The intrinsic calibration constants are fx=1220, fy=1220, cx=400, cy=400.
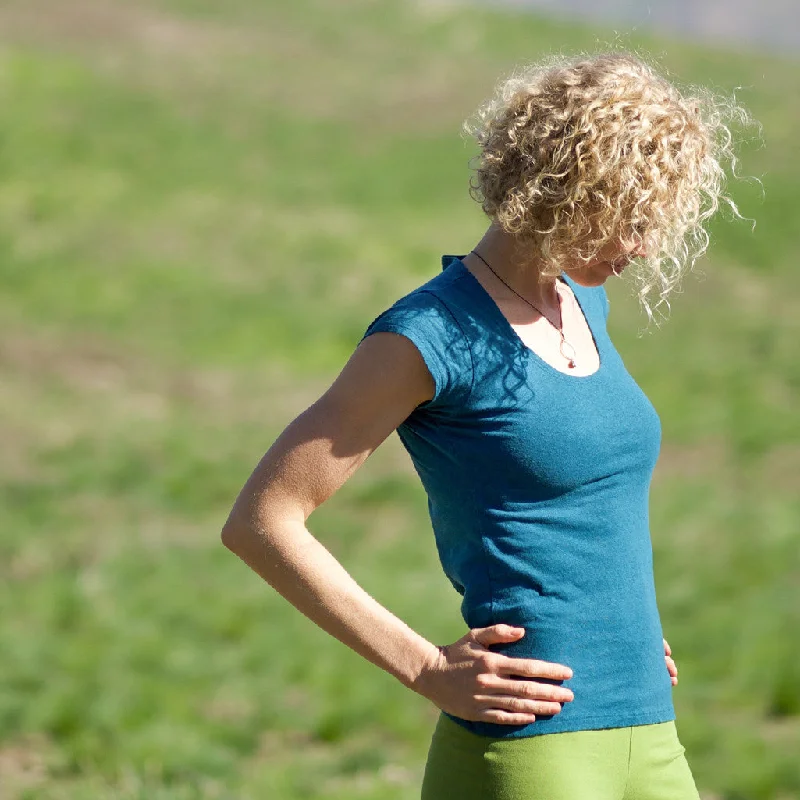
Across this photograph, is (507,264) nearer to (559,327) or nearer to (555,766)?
(559,327)

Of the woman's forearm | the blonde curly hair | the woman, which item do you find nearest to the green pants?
the woman

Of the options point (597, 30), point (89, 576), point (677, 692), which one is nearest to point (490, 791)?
point (677, 692)

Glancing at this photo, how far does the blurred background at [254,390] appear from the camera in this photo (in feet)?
14.4

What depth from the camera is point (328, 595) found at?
1.79 m

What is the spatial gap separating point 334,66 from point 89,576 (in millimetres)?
16395

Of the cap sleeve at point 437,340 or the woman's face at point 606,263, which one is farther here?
the woman's face at point 606,263

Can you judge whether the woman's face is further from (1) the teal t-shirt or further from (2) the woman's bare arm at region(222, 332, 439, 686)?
(2) the woman's bare arm at region(222, 332, 439, 686)

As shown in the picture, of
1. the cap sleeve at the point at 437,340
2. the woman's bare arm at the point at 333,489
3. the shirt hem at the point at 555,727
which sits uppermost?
the cap sleeve at the point at 437,340

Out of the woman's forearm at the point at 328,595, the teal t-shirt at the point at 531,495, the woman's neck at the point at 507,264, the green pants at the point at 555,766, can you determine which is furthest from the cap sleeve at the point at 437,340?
the green pants at the point at 555,766

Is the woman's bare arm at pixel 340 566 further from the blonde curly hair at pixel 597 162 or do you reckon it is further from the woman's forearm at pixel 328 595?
the blonde curly hair at pixel 597 162

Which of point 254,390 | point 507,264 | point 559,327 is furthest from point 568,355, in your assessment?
point 254,390

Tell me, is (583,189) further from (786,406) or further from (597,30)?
(597,30)

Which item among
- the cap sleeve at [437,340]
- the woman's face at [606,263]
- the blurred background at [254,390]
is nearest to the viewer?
the cap sleeve at [437,340]

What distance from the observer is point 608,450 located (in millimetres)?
1831
